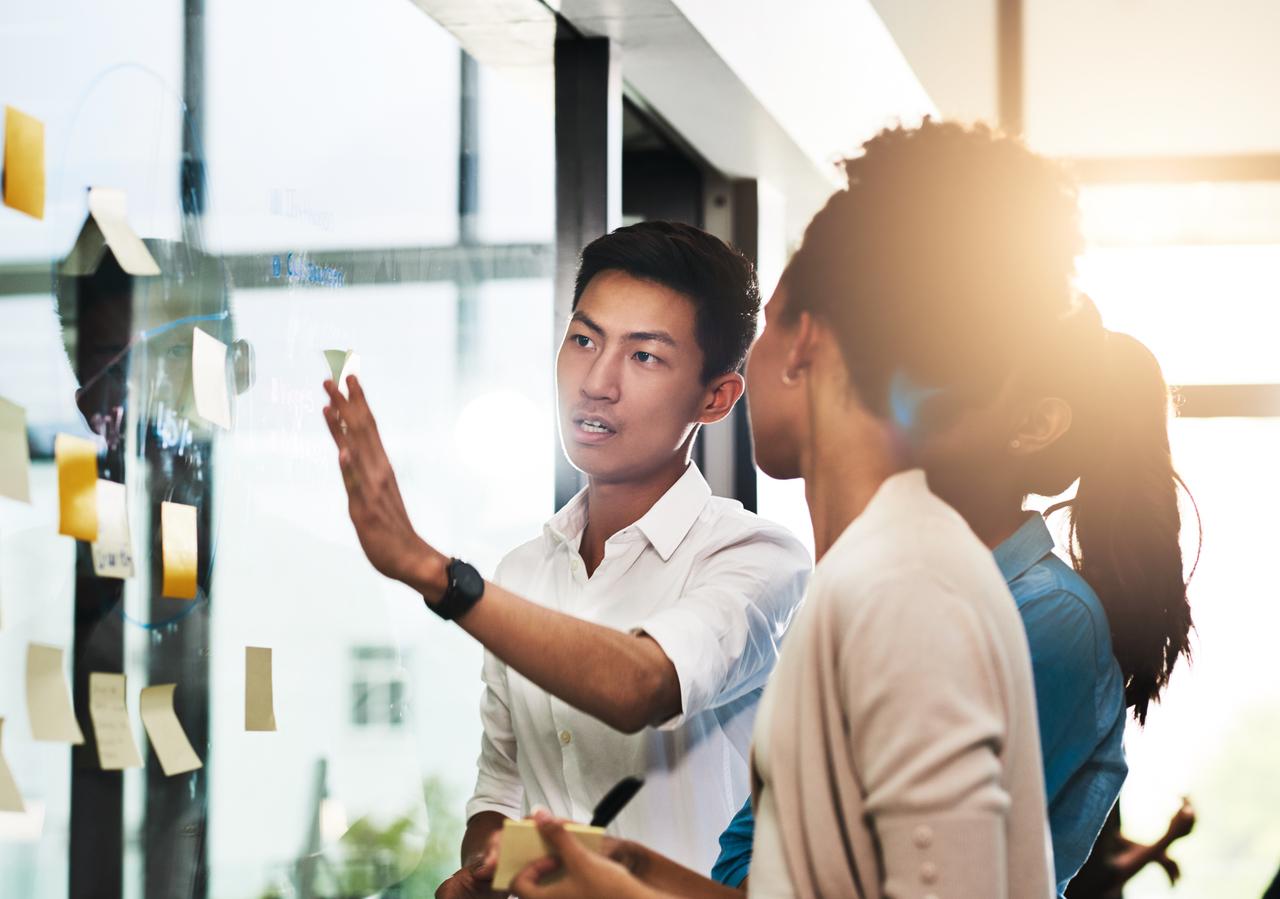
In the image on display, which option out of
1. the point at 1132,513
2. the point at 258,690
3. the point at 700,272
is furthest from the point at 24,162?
the point at 1132,513

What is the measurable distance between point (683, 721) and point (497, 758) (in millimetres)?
340

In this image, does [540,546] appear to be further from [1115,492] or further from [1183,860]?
[1183,860]

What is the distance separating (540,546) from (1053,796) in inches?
33.2

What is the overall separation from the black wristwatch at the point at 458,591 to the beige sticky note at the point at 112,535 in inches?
12.9

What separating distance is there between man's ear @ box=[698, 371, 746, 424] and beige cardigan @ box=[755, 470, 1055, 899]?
776 mm

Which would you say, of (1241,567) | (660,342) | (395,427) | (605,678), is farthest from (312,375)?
(1241,567)

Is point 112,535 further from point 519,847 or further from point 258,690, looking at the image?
point 519,847

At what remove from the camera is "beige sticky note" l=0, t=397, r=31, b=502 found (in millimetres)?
1173

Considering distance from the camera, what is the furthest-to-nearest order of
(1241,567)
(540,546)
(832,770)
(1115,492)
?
(1241,567), (540,546), (1115,492), (832,770)

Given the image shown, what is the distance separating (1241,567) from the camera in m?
3.83

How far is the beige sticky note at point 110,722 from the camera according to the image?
1.32m

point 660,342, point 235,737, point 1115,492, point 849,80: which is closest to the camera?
point 1115,492

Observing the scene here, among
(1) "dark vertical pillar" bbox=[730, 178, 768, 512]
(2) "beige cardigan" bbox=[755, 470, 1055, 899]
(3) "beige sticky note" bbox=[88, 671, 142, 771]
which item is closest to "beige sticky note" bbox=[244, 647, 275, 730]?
(3) "beige sticky note" bbox=[88, 671, 142, 771]

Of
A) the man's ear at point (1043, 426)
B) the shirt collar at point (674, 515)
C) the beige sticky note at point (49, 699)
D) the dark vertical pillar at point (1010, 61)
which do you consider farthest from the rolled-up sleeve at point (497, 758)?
the dark vertical pillar at point (1010, 61)
